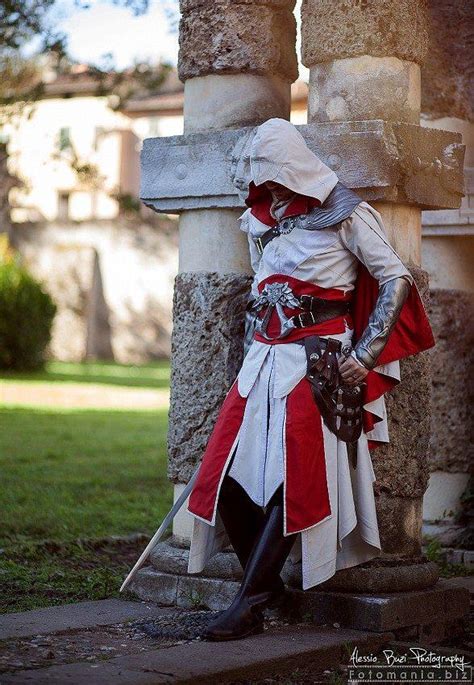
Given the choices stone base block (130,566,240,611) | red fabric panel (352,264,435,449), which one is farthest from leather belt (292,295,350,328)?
stone base block (130,566,240,611)

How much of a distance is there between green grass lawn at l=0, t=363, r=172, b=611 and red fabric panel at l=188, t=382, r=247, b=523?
1036 millimetres

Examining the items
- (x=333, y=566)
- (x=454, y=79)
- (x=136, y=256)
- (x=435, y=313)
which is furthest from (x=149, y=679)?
(x=136, y=256)

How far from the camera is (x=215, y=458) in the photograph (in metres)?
4.52

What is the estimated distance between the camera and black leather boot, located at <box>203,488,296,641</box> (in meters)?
4.32

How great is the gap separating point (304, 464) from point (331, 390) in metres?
0.28

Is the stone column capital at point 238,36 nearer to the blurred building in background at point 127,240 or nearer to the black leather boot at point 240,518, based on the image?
the black leather boot at point 240,518

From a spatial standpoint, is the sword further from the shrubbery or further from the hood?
the shrubbery

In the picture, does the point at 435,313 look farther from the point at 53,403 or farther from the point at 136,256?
the point at 136,256

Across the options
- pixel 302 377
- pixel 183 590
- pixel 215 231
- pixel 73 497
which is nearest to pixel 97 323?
pixel 73 497

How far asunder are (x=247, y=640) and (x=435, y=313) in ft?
10.3

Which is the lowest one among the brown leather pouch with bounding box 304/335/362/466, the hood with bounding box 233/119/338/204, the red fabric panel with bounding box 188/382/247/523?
the red fabric panel with bounding box 188/382/247/523

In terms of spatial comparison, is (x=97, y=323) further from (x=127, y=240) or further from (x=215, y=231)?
(x=215, y=231)

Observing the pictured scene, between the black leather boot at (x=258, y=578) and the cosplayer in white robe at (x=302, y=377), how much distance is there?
0.08m

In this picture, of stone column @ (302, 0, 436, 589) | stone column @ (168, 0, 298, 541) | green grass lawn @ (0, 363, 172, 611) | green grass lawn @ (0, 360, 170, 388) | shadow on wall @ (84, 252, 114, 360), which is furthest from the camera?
shadow on wall @ (84, 252, 114, 360)
